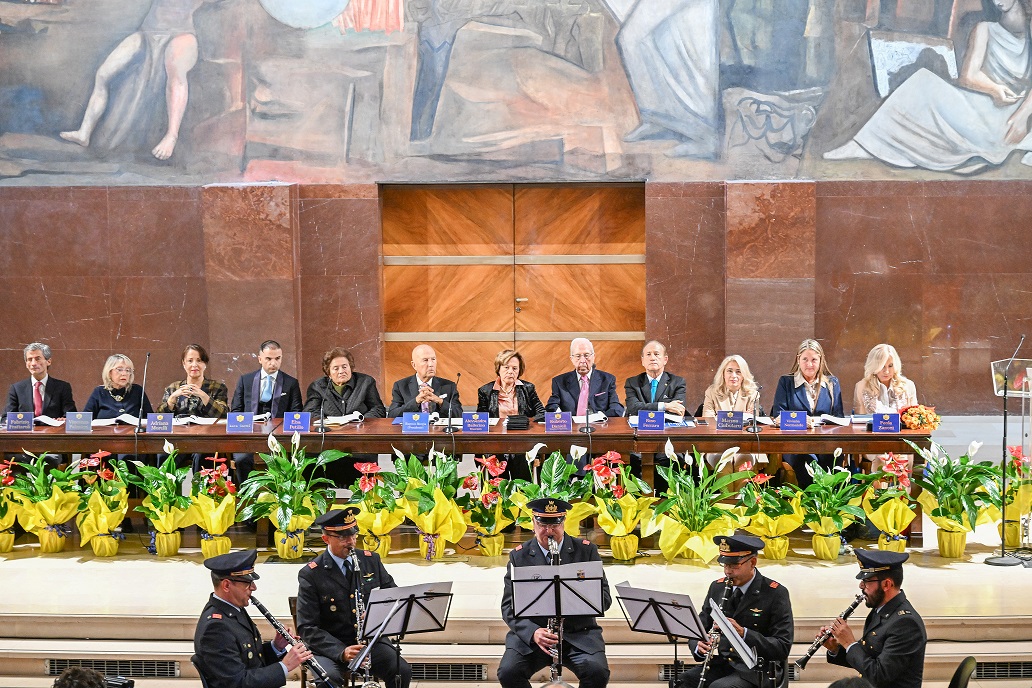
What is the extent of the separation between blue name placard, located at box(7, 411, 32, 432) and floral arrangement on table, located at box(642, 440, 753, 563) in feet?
12.1

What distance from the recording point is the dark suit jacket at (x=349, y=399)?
24.5 feet

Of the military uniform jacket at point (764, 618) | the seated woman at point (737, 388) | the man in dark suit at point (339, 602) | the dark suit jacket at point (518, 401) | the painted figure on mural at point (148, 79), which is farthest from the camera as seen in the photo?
the painted figure on mural at point (148, 79)

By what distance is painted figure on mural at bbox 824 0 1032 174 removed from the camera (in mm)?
9539

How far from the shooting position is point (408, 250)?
1027 cm

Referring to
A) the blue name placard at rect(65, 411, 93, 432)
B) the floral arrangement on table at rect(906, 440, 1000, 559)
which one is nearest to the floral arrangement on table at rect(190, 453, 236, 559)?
the blue name placard at rect(65, 411, 93, 432)

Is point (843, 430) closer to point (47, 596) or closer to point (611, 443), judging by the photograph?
point (611, 443)

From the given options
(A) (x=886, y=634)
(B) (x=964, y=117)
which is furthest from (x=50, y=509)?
(B) (x=964, y=117)

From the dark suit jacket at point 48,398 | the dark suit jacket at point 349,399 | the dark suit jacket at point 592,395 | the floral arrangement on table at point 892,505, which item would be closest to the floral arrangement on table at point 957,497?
the floral arrangement on table at point 892,505

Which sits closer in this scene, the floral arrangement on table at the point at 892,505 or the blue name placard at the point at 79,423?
the floral arrangement on table at the point at 892,505

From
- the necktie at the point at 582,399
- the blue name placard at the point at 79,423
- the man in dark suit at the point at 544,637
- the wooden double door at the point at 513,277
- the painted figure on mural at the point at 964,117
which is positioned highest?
the painted figure on mural at the point at 964,117

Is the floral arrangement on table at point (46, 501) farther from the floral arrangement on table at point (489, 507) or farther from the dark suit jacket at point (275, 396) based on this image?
the floral arrangement on table at point (489, 507)

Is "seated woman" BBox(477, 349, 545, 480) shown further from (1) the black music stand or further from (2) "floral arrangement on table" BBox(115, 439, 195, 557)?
(1) the black music stand

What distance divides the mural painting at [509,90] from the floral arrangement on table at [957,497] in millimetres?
3986

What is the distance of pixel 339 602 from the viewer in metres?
4.82
